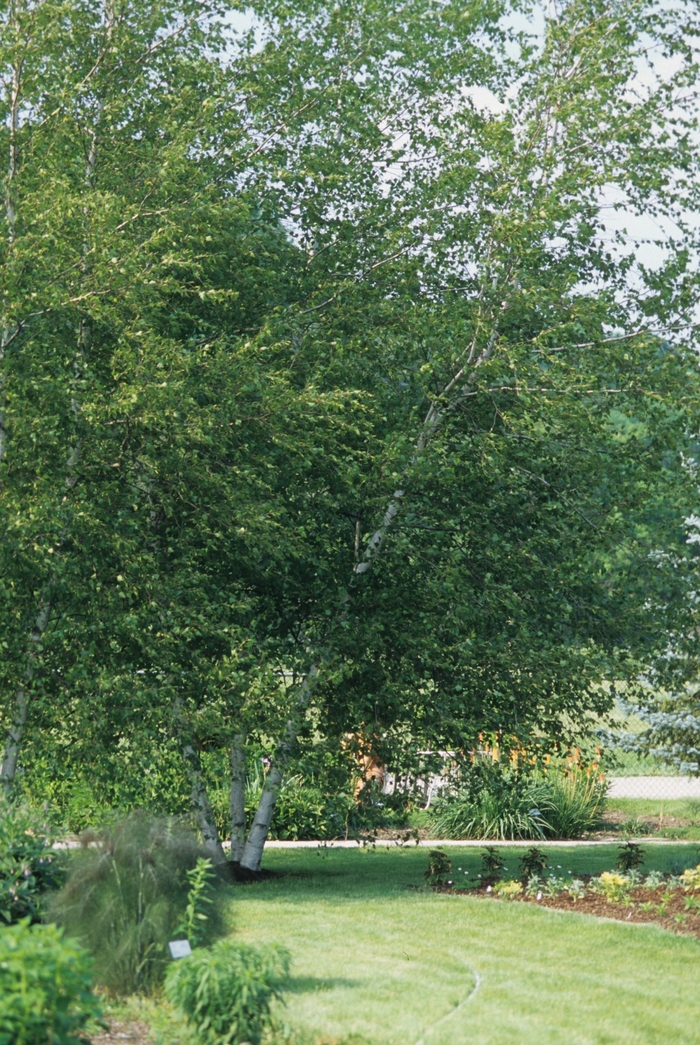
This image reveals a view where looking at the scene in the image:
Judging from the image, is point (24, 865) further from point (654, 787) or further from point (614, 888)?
point (654, 787)

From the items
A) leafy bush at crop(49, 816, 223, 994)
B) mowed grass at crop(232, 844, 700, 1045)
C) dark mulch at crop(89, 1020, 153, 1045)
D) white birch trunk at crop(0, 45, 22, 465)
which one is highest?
white birch trunk at crop(0, 45, 22, 465)

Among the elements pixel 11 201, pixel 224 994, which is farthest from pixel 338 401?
pixel 224 994

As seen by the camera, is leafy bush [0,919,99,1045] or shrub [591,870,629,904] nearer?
leafy bush [0,919,99,1045]

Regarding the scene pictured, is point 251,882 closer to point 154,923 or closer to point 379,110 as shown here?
point 154,923

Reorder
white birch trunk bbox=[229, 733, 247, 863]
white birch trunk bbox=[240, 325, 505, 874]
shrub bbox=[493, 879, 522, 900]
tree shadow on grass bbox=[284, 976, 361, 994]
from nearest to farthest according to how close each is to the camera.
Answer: tree shadow on grass bbox=[284, 976, 361, 994] < shrub bbox=[493, 879, 522, 900] < white birch trunk bbox=[240, 325, 505, 874] < white birch trunk bbox=[229, 733, 247, 863]

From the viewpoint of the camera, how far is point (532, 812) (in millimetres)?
14445

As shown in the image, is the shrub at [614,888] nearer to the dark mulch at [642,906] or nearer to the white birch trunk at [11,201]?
the dark mulch at [642,906]

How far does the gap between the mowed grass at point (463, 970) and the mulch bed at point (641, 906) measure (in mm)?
260

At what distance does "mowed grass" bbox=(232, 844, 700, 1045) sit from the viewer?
18.9ft

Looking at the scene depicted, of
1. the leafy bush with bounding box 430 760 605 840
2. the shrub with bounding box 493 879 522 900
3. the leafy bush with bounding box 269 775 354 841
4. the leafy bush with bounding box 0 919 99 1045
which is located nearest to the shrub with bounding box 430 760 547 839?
the leafy bush with bounding box 430 760 605 840

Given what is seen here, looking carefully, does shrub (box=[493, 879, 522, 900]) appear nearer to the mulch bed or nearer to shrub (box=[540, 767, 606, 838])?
the mulch bed

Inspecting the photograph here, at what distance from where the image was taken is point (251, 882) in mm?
10641

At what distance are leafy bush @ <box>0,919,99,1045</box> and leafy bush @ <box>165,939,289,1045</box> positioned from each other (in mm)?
935

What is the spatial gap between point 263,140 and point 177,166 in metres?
2.06
